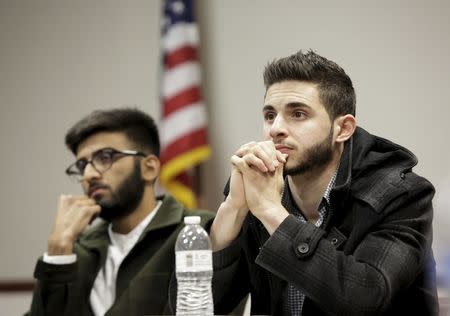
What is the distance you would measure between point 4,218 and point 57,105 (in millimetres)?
788

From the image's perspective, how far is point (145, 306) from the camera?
2600 mm

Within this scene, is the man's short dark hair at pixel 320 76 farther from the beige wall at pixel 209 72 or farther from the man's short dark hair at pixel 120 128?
the beige wall at pixel 209 72

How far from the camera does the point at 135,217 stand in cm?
299

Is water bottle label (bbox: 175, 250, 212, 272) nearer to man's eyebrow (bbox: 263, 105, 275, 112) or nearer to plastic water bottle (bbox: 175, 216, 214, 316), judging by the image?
plastic water bottle (bbox: 175, 216, 214, 316)

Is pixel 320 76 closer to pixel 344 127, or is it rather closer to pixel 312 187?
pixel 344 127

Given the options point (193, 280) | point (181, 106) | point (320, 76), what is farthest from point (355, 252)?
point (181, 106)

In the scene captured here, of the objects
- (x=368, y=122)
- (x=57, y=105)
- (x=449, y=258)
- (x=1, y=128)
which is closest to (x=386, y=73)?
(x=368, y=122)

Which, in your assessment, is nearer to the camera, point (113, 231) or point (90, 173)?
point (90, 173)

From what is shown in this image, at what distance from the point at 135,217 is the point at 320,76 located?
125 centimetres

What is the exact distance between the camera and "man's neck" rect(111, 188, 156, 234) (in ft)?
9.80

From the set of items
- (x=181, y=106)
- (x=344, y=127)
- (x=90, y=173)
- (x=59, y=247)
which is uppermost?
(x=181, y=106)

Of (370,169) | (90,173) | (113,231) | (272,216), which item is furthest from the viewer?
(113,231)

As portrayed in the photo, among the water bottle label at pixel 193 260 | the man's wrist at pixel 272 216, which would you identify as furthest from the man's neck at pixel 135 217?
Result: the water bottle label at pixel 193 260

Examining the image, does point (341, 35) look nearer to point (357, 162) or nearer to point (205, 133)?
point (205, 133)
